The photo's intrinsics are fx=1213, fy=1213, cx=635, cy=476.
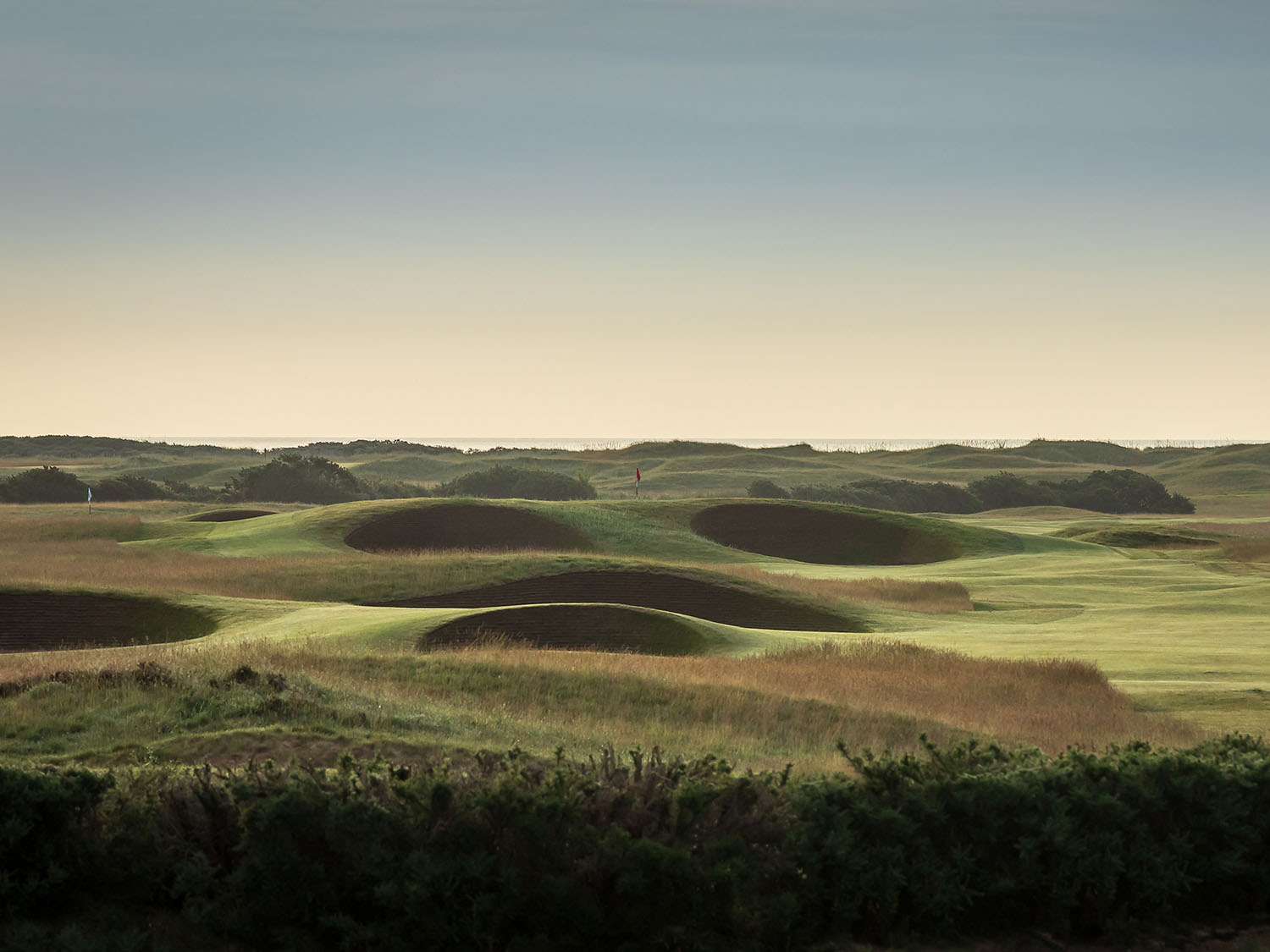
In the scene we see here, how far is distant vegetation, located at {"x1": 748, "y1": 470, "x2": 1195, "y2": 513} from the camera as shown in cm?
10256

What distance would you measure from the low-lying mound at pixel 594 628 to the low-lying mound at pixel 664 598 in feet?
16.8

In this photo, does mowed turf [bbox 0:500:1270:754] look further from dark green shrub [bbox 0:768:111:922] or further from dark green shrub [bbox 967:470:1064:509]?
dark green shrub [bbox 967:470:1064:509]

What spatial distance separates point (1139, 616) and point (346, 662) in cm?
2198

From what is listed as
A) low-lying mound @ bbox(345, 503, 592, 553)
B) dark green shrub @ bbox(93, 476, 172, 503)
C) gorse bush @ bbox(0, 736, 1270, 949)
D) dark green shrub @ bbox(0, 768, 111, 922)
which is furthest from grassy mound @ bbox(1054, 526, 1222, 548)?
dark green shrub @ bbox(93, 476, 172, 503)

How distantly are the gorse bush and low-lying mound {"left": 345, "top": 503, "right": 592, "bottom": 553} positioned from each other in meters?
41.0

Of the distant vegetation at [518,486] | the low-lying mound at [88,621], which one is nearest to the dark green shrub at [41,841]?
the low-lying mound at [88,621]

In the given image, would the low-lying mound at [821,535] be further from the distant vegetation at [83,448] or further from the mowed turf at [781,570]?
the distant vegetation at [83,448]

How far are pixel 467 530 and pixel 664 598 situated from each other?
1937cm

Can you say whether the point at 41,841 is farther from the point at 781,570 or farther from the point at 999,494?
the point at 999,494

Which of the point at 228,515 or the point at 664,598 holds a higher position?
the point at 228,515

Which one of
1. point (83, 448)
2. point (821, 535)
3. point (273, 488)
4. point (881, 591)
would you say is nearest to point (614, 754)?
point (881, 591)

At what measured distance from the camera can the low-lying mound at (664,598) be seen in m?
34.1

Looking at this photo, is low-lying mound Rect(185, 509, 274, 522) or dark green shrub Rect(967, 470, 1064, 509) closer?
low-lying mound Rect(185, 509, 274, 522)

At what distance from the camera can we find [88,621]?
29.7 metres
